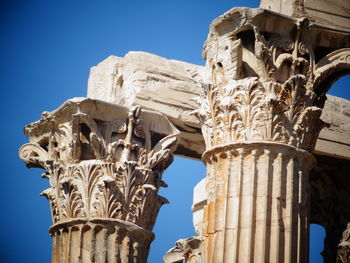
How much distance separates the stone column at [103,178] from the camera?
770 inches

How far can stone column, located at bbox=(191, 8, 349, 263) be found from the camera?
15.5 metres

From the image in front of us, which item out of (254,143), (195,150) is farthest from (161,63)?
(254,143)

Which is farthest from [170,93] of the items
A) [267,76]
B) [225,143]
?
[225,143]

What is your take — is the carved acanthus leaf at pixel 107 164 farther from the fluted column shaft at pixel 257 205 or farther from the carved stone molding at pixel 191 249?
the fluted column shaft at pixel 257 205

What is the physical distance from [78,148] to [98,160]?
1.54 feet

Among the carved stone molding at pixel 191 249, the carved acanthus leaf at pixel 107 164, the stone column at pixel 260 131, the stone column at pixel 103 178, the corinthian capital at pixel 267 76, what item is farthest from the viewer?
the carved acanthus leaf at pixel 107 164

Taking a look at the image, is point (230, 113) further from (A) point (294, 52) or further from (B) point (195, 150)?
(B) point (195, 150)

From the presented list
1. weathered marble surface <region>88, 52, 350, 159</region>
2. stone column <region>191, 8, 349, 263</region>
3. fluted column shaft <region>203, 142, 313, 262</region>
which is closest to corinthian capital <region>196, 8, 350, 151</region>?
stone column <region>191, 8, 349, 263</region>

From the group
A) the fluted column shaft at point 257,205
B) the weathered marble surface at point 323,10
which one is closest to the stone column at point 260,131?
the fluted column shaft at point 257,205

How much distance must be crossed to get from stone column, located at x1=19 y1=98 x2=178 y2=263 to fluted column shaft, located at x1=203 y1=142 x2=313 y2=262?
3753mm

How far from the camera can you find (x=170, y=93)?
22.1 metres

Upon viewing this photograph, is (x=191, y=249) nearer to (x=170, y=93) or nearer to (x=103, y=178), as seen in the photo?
(x=103, y=178)

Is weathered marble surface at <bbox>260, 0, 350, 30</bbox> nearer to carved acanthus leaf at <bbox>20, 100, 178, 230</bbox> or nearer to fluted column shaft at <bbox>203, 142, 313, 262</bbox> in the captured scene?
fluted column shaft at <bbox>203, 142, 313, 262</bbox>

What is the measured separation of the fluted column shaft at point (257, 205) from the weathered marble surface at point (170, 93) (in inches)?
219
